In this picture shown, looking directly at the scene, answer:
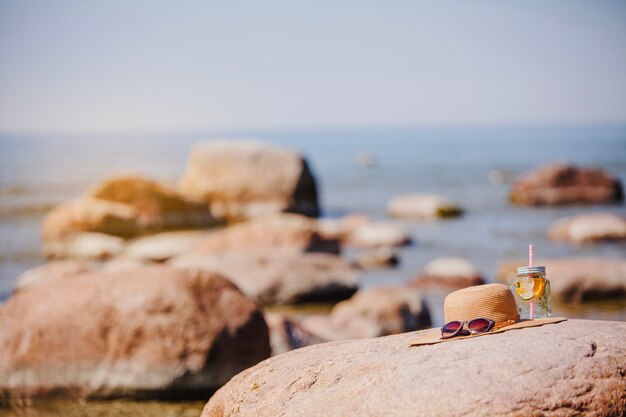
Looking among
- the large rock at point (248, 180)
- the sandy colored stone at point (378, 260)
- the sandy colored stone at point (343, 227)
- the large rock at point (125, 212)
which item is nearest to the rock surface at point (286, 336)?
the sandy colored stone at point (378, 260)

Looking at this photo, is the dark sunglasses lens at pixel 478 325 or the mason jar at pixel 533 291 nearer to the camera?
the dark sunglasses lens at pixel 478 325

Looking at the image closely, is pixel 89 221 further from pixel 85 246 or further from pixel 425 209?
pixel 425 209

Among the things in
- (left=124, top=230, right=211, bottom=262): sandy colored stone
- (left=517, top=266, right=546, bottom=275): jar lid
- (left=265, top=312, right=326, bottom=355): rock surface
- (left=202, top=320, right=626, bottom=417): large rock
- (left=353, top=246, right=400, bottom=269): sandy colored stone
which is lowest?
(left=353, top=246, right=400, bottom=269): sandy colored stone

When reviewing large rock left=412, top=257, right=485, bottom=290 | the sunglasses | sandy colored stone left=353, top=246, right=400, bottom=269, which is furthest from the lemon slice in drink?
sandy colored stone left=353, top=246, right=400, bottom=269

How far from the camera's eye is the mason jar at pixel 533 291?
4.11 meters

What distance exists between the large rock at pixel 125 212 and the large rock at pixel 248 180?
4.59 feet

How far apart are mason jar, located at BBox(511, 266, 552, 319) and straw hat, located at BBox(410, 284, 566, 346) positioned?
143 mm

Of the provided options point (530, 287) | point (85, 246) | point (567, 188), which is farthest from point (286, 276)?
point (567, 188)

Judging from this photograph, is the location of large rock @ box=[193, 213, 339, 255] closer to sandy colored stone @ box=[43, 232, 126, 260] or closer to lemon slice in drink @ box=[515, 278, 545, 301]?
sandy colored stone @ box=[43, 232, 126, 260]

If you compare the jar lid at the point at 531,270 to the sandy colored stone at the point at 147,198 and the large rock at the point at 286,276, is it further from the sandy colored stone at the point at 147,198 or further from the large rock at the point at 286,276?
the sandy colored stone at the point at 147,198

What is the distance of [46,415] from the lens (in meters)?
7.07

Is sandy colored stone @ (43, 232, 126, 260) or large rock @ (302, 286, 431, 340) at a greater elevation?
large rock @ (302, 286, 431, 340)

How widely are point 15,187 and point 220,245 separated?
29.7 m

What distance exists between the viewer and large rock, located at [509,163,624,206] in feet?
94.5
